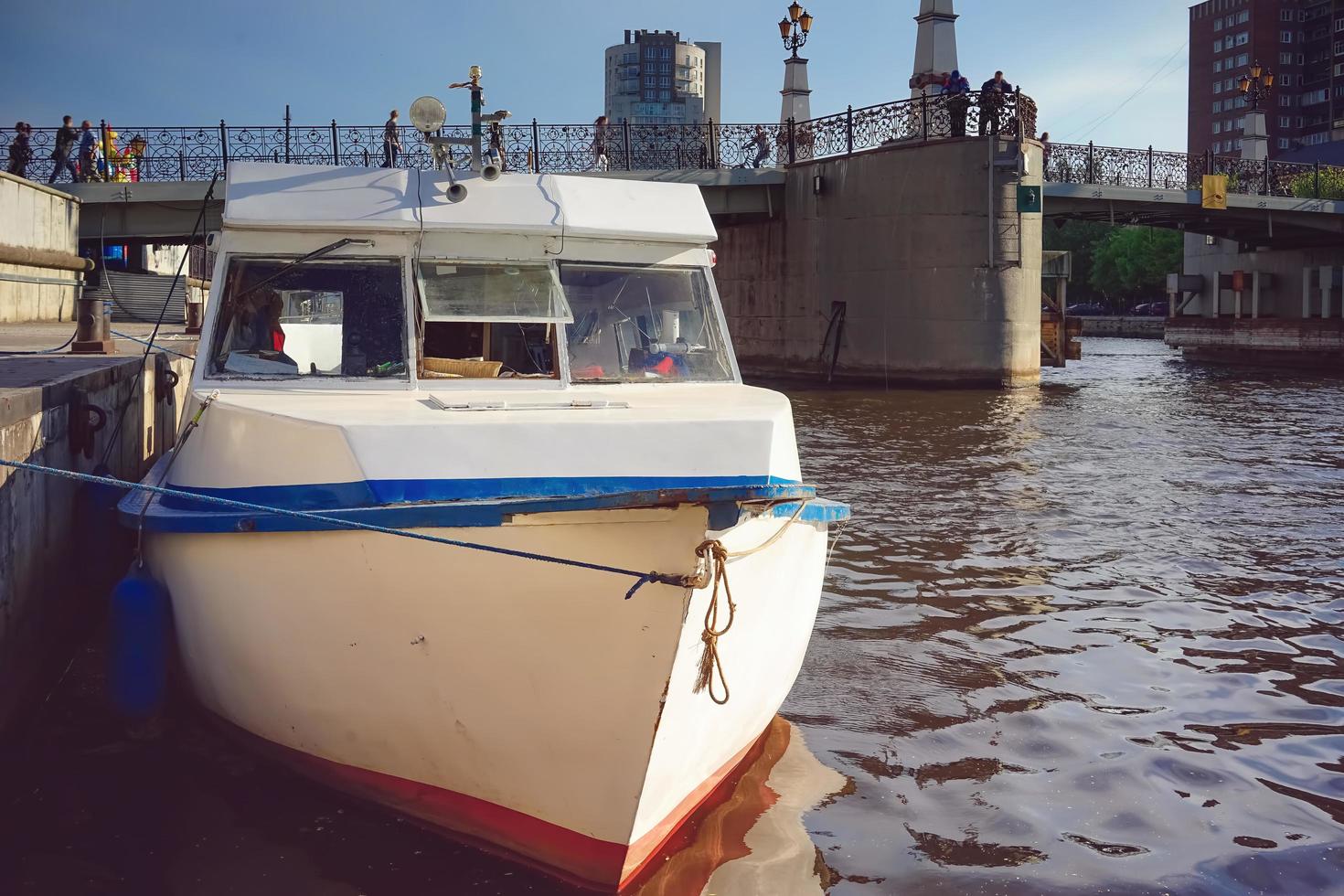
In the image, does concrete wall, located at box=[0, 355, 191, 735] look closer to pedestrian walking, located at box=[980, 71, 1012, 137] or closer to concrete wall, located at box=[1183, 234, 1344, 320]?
pedestrian walking, located at box=[980, 71, 1012, 137]

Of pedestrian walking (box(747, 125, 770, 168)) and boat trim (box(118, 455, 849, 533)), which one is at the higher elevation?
pedestrian walking (box(747, 125, 770, 168))

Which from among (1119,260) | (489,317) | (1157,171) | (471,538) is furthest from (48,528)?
(1119,260)

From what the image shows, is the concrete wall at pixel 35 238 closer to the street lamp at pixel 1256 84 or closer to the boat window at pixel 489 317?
the boat window at pixel 489 317

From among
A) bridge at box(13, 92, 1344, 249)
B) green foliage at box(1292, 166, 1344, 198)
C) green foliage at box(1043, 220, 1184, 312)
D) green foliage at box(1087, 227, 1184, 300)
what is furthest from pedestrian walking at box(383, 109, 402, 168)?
green foliage at box(1087, 227, 1184, 300)

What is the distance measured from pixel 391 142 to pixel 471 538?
2247cm

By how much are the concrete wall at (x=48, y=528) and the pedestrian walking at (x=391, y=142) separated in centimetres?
1687

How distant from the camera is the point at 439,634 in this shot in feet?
14.3

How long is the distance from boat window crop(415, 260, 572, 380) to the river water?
210 centimetres

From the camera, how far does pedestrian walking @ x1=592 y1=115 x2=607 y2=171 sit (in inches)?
1094

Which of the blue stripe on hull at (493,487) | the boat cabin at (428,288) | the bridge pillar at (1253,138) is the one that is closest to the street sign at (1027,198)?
the boat cabin at (428,288)

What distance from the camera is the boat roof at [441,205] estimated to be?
6023mm

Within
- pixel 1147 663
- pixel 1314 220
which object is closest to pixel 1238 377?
pixel 1314 220

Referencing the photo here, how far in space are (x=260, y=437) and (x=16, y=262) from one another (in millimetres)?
19262

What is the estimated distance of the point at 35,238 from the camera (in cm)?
2255
